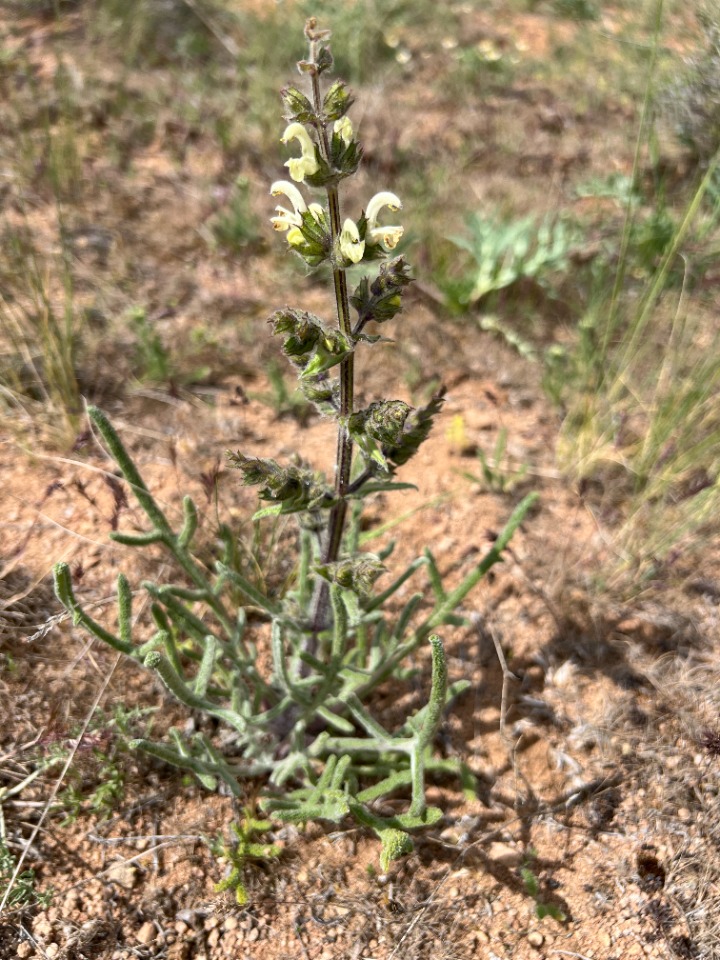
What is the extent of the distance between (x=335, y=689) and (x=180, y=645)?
0.61 metres

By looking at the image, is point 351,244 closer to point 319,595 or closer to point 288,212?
point 288,212

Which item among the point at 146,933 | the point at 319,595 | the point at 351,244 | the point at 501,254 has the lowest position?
the point at 146,933

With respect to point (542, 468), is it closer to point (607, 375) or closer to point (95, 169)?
point (607, 375)

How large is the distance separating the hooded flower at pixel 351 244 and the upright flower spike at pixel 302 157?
144 millimetres

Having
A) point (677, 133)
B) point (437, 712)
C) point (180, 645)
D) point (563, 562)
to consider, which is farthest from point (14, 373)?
point (677, 133)

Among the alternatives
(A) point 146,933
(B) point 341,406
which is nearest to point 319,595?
(B) point 341,406

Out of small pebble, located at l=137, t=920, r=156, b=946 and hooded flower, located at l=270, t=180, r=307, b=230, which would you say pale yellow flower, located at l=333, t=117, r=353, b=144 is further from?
small pebble, located at l=137, t=920, r=156, b=946

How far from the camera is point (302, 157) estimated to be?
164 centimetres

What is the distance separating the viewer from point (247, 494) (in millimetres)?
3340

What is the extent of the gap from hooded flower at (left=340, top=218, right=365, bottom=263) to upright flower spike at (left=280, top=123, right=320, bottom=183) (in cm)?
14

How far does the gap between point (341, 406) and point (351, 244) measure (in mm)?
465

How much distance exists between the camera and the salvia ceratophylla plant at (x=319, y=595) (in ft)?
5.75

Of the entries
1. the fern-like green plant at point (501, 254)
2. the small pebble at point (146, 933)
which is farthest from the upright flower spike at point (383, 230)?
the fern-like green plant at point (501, 254)

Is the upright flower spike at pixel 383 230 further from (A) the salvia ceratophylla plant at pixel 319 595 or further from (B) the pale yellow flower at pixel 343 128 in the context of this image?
(B) the pale yellow flower at pixel 343 128
